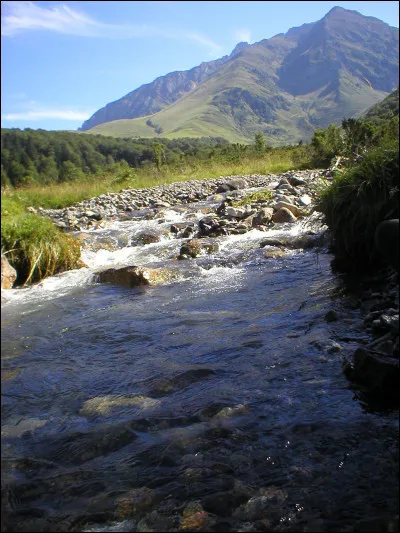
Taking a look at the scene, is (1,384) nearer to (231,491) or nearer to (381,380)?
(231,491)

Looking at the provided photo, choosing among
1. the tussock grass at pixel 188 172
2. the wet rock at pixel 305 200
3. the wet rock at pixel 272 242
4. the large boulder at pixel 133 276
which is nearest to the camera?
the large boulder at pixel 133 276

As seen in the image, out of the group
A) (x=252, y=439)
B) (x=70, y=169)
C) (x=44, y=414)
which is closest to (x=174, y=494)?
→ (x=252, y=439)

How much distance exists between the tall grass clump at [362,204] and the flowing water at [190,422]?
45.4 inches

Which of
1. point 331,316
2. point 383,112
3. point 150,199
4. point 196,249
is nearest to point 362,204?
point 331,316

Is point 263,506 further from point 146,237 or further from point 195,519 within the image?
Answer: point 146,237

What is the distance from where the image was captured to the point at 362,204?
22.3 ft

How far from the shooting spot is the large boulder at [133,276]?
329 inches

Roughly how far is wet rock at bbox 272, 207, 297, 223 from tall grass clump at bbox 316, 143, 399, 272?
4.64 metres

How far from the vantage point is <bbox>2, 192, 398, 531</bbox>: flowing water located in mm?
2412

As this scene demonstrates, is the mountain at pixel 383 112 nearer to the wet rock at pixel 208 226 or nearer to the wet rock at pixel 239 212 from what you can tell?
the wet rock at pixel 239 212

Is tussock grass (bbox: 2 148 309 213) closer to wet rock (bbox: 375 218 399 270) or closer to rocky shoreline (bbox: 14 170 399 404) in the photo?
rocky shoreline (bbox: 14 170 399 404)

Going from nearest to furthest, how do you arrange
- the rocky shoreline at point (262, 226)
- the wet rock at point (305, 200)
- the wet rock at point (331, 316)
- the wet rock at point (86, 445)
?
the wet rock at point (86, 445), the rocky shoreline at point (262, 226), the wet rock at point (331, 316), the wet rock at point (305, 200)

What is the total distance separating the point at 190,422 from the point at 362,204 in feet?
15.4

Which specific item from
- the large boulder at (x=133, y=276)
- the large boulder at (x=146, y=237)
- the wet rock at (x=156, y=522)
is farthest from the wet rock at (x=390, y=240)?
the large boulder at (x=146, y=237)
